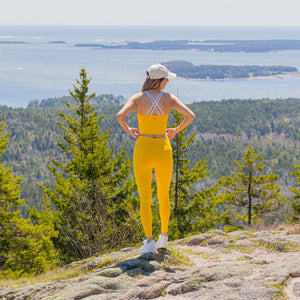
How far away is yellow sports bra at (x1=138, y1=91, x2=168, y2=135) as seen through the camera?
621 centimetres

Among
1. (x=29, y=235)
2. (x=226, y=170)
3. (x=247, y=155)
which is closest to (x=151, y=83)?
(x=29, y=235)

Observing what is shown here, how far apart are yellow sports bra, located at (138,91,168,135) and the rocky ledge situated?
2.18m

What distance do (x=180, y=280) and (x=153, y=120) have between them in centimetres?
249

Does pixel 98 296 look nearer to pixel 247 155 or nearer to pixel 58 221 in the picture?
pixel 58 221

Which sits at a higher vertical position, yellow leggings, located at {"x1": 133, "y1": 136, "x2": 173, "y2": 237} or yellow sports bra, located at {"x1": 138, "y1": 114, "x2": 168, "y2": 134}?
yellow sports bra, located at {"x1": 138, "y1": 114, "x2": 168, "y2": 134}

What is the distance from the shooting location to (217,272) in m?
5.60

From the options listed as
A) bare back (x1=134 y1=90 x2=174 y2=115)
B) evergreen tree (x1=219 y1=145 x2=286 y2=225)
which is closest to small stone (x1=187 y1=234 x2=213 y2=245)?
bare back (x1=134 y1=90 x2=174 y2=115)

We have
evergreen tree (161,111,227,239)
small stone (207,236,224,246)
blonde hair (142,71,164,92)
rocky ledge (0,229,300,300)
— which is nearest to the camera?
rocky ledge (0,229,300,300)

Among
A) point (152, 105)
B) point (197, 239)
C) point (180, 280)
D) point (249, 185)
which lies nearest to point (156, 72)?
point (152, 105)

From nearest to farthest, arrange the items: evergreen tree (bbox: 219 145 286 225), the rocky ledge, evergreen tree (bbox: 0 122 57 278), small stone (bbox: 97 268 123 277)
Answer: the rocky ledge → small stone (bbox: 97 268 123 277) → evergreen tree (bbox: 0 122 57 278) → evergreen tree (bbox: 219 145 286 225)

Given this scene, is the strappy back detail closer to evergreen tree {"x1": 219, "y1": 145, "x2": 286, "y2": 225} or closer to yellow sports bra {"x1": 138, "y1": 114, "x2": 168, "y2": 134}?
yellow sports bra {"x1": 138, "y1": 114, "x2": 168, "y2": 134}

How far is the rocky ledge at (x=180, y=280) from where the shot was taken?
4945 millimetres

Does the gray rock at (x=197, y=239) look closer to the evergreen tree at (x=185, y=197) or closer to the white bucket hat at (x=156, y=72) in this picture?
the white bucket hat at (x=156, y=72)

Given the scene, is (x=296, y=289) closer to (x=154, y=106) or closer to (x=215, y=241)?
(x=154, y=106)
